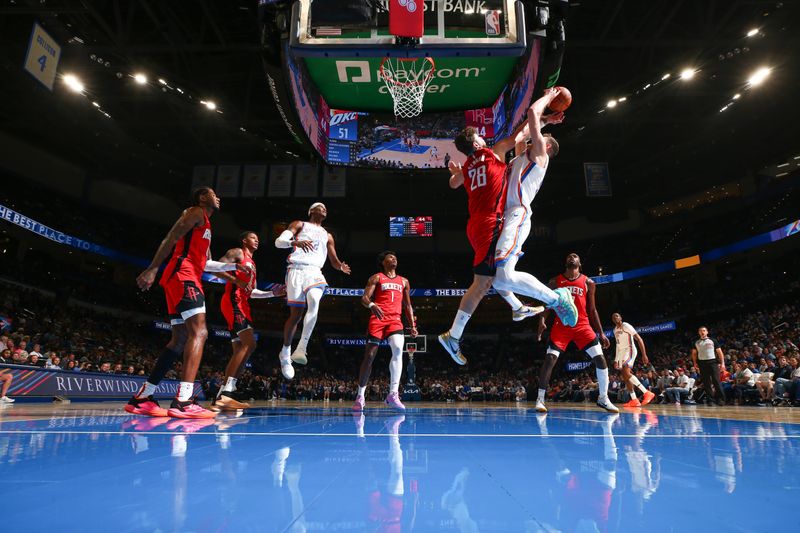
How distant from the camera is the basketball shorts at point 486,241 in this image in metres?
3.94

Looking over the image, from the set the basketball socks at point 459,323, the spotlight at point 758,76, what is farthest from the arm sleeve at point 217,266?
the spotlight at point 758,76

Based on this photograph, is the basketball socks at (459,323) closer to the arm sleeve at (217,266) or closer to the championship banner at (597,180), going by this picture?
the arm sleeve at (217,266)

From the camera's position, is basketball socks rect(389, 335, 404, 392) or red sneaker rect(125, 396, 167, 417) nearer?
red sneaker rect(125, 396, 167, 417)

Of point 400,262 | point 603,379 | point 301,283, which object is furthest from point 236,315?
point 400,262

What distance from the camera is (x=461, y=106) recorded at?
35.3ft

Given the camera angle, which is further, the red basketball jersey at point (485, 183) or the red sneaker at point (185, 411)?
Result: the red basketball jersey at point (485, 183)

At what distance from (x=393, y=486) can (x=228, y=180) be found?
19013 mm

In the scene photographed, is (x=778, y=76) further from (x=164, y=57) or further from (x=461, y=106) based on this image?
(x=164, y=57)

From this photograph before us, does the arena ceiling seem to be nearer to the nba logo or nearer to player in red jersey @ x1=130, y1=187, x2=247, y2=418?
the nba logo

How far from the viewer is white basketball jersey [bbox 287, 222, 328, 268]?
5.59m

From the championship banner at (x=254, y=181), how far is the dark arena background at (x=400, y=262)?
5.9 inches

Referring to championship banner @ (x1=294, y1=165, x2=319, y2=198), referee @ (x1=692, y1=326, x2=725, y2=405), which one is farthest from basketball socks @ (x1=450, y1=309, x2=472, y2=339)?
championship banner @ (x1=294, y1=165, x2=319, y2=198)

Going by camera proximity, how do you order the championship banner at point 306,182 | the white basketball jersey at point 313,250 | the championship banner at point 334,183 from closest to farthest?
the white basketball jersey at point 313,250 → the championship banner at point 306,182 → the championship banner at point 334,183

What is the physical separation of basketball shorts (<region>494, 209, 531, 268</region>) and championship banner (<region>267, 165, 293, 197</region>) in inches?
589
